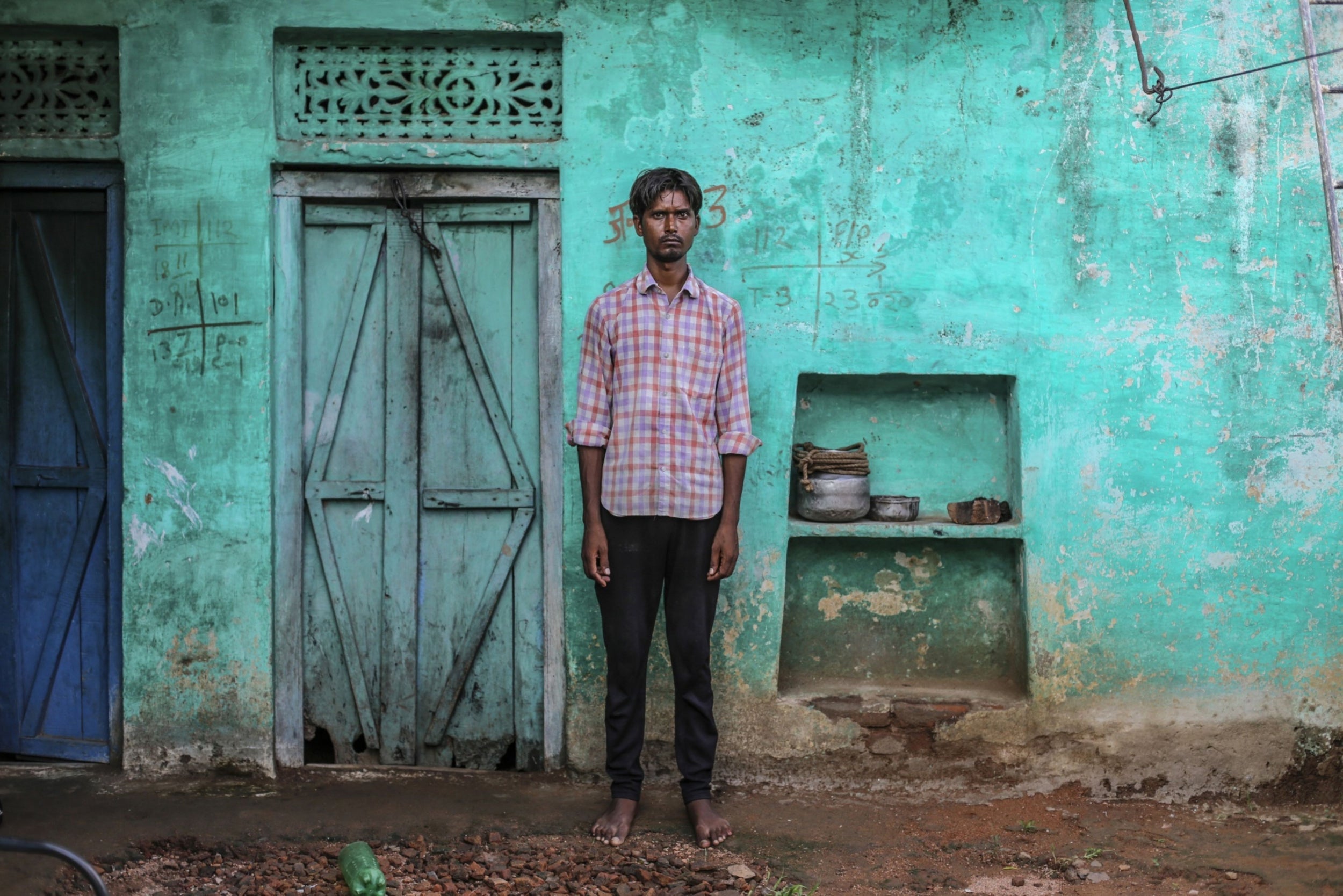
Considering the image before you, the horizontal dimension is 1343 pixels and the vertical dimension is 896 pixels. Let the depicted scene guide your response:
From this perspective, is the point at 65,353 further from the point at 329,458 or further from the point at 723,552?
the point at 723,552

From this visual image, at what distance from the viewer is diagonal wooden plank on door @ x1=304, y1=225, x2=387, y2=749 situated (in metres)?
4.30

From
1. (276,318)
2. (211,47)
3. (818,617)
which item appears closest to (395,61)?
(211,47)

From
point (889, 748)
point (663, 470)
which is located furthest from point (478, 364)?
point (889, 748)

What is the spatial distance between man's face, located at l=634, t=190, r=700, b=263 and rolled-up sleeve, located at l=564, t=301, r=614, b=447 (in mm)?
282

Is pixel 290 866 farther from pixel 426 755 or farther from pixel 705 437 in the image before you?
pixel 705 437

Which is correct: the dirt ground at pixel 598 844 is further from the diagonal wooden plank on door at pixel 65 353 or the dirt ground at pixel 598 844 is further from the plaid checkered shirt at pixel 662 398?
the diagonal wooden plank on door at pixel 65 353

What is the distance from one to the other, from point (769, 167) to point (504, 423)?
136cm

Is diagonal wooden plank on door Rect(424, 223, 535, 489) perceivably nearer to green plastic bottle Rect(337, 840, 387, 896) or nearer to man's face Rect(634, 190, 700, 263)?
man's face Rect(634, 190, 700, 263)

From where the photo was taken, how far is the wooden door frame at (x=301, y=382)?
422cm

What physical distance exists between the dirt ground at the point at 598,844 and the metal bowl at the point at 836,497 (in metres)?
1.02

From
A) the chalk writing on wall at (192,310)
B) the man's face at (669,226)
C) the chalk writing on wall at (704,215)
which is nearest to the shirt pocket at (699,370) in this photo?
the man's face at (669,226)

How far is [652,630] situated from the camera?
381 centimetres

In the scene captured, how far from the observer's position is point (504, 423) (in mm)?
4316

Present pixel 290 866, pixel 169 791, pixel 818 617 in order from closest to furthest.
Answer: pixel 290 866, pixel 169 791, pixel 818 617
